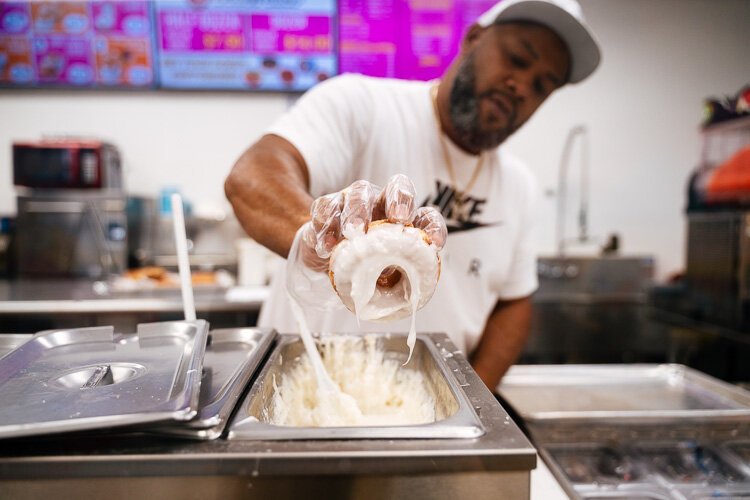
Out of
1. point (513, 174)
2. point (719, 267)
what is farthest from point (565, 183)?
point (513, 174)

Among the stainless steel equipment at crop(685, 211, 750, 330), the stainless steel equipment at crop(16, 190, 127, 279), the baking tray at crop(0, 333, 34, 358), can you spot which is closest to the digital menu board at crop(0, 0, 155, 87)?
the stainless steel equipment at crop(16, 190, 127, 279)

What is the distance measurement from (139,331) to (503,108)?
3.80 ft

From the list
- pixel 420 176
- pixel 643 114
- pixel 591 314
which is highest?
pixel 643 114

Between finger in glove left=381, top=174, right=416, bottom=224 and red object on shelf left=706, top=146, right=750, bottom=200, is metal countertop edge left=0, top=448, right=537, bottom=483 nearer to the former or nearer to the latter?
finger in glove left=381, top=174, right=416, bottom=224

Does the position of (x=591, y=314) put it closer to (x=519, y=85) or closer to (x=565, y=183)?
(x=565, y=183)

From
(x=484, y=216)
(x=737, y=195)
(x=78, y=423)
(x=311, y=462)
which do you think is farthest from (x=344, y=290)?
(x=737, y=195)

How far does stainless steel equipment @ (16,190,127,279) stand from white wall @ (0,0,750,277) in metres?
0.54

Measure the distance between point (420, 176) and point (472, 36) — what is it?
0.49 metres

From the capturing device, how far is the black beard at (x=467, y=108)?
4.64 feet

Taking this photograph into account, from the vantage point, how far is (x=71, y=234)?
2768mm

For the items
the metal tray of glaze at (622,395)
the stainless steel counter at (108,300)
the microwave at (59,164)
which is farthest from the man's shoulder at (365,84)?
the microwave at (59,164)

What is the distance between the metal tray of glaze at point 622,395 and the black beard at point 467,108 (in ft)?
2.65

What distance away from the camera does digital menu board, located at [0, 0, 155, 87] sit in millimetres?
2998

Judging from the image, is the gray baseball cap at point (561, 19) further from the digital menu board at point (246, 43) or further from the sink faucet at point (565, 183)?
the sink faucet at point (565, 183)
